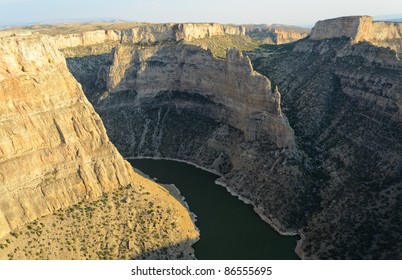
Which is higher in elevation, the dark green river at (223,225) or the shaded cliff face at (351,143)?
the shaded cliff face at (351,143)

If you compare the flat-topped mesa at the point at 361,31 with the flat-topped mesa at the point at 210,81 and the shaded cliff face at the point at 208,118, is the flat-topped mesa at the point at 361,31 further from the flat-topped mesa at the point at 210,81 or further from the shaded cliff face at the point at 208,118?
the flat-topped mesa at the point at 210,81

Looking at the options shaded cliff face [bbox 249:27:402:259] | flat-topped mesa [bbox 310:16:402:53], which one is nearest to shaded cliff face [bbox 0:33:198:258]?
shaded cliff face [bbox 249:27:402:259]

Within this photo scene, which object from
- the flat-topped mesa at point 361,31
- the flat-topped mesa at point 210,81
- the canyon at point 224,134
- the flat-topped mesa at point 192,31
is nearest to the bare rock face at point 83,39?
the canyon at point 224,134

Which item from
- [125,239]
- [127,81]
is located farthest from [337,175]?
[127,81]

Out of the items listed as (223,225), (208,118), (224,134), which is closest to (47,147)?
(223,225)

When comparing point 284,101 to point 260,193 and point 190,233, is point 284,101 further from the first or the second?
point 190,233

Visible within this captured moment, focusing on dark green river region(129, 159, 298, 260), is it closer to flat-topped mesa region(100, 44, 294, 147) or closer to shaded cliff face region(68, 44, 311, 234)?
shaded cliff face region(68, 44, 311, 234)

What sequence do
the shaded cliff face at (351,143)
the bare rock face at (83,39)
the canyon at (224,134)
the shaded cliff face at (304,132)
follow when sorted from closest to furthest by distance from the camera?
the canyon at (224,134) < the shaded cliff face at (351,143) < the shaded cliff face at (304,132) < the bare rock face at (83,39)

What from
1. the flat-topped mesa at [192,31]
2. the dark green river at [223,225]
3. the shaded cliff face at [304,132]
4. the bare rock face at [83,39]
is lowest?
the dark green river at [223,225]
